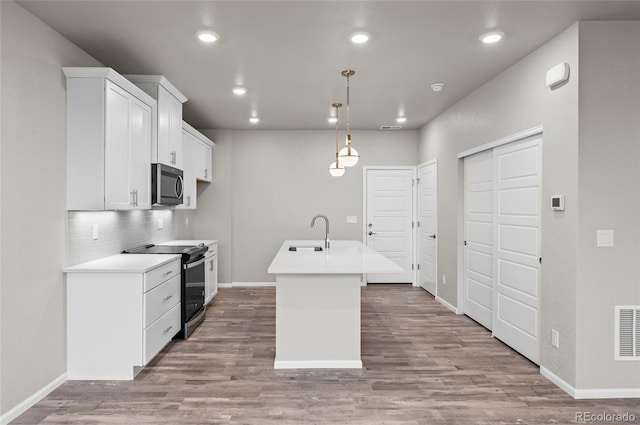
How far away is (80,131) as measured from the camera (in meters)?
2.91

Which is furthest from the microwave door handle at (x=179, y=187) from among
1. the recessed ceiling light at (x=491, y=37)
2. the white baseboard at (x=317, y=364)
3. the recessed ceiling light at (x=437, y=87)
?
the recessed ceiling light at (x=491, y=37)

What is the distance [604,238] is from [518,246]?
0.85 meters

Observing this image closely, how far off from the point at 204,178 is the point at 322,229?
2108 millimetres

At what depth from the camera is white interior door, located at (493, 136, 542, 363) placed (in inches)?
127

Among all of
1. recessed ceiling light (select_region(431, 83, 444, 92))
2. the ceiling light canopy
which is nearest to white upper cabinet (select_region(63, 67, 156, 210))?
the ceiling light canopy

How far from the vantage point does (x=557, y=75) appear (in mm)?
2811

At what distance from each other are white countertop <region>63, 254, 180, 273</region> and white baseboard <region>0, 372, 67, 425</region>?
31.9 inches

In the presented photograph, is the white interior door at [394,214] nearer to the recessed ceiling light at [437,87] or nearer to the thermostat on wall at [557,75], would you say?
the recessed ceiling light at [437,87]

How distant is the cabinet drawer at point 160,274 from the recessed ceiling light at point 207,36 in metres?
1.91

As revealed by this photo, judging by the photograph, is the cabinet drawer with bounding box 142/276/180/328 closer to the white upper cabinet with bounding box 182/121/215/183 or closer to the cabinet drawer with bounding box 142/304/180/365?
the cabinet drawer with bounding box 142/304/180/365

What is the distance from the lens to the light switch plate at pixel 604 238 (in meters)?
2.67

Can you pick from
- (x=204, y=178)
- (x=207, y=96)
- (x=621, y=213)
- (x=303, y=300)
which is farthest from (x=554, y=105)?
(x=204, y=178)

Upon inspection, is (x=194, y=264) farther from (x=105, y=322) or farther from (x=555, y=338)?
(x=555, y=338)

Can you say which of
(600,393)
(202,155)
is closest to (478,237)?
(600,393)
